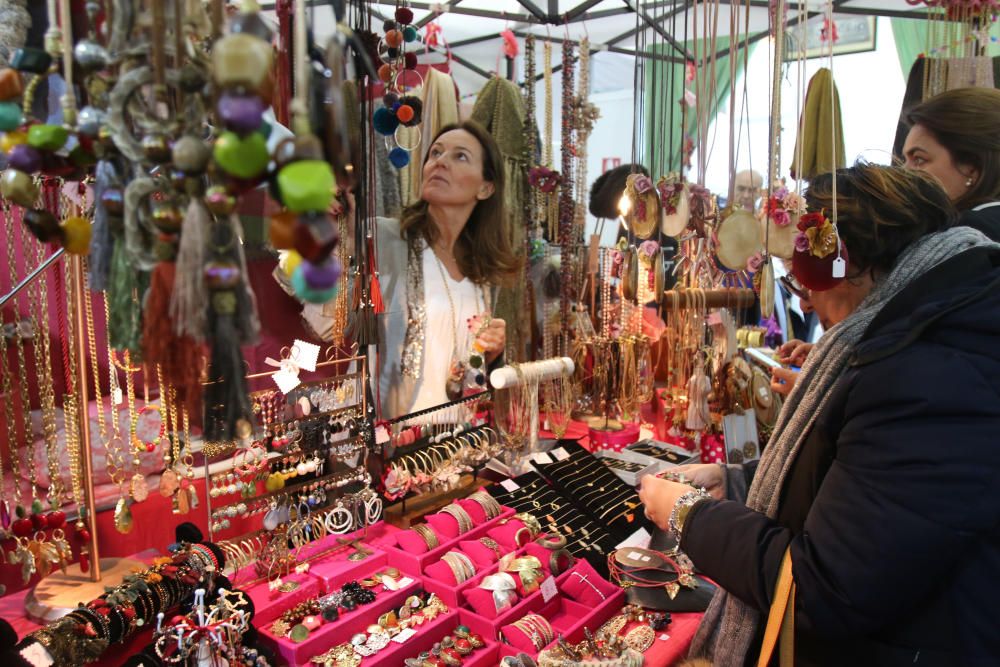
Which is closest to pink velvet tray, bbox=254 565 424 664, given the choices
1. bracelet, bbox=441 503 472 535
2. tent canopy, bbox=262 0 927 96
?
bracelet, bbox=441 503 472 535

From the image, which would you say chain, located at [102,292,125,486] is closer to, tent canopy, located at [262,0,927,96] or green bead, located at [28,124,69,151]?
green bead, located at [28,124,69,151]

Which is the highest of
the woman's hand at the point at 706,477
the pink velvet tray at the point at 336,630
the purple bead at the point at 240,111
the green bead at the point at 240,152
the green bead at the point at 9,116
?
the green bead at the point at 9,116

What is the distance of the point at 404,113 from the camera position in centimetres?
175

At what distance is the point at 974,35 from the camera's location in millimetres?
3146

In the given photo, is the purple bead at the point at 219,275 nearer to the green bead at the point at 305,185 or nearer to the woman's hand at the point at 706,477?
the green bead at the point at 305,185

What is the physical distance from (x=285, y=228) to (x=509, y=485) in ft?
6.40

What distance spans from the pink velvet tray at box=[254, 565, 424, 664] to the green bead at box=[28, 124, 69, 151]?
1236mm

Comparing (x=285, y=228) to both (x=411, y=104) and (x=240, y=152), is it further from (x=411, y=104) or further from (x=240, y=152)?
(x=411, y=104)

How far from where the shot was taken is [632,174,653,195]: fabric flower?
224cm

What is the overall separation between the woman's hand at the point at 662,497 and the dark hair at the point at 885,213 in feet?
2.01

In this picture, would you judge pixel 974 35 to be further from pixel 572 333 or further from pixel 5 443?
pixel 5 443

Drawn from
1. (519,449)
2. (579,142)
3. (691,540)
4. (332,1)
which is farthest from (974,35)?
(332,1)

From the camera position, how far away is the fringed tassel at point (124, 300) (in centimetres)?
73

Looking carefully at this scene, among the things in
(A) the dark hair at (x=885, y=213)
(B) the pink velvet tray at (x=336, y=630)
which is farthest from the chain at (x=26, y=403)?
(A) the dark hair at (x=885, y=213)
